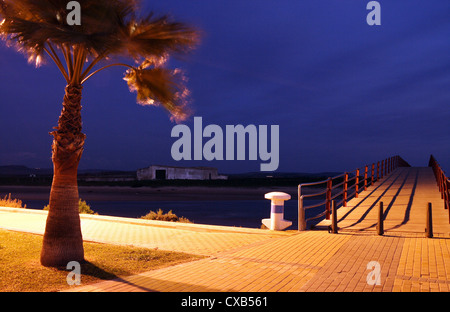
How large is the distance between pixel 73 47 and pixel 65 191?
2612 mm

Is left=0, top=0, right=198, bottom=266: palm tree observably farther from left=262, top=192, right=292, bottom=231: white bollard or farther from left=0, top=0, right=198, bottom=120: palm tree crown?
left=262, top=192, right=292, bottom=231: white bollard

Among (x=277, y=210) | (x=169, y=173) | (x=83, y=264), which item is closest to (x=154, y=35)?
(x=83, y=264)

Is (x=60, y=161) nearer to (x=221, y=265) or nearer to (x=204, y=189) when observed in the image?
(x=221, y=265)

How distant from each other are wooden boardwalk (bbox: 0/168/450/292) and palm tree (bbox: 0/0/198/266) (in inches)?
71.9

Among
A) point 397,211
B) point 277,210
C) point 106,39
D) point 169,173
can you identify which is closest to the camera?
point 106,39

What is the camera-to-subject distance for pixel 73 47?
23.4 feet

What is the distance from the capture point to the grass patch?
18.9 ft

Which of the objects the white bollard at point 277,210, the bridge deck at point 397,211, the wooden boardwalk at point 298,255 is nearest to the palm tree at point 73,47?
the wooden boardwalk at point 298,255

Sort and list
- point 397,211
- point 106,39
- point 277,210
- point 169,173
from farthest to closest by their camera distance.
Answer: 1. point 169,173
2. point 397,211
3. point 277,210
4. point 106,39

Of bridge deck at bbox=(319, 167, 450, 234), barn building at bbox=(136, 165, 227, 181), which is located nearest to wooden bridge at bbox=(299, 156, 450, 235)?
bridge deck at bbox=(319, 167, 450, 234)

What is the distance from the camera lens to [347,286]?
530 centimetres

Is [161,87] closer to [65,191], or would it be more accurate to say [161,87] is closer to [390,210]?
[65,191]
